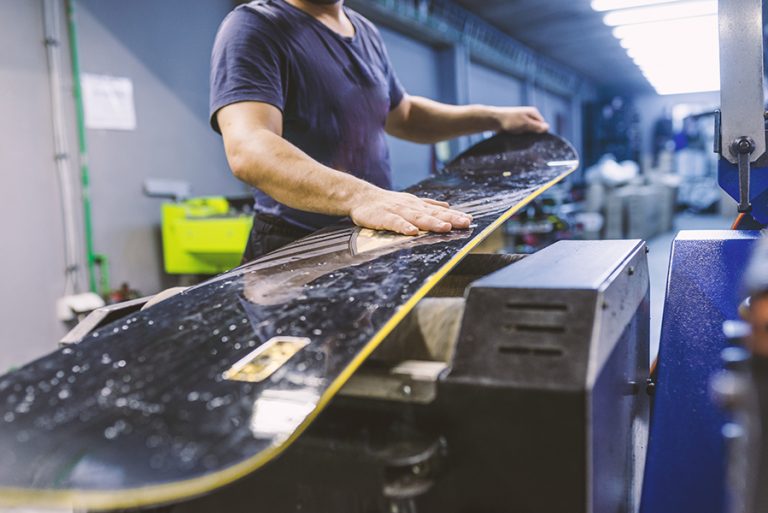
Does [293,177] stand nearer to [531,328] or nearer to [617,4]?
[531,328]

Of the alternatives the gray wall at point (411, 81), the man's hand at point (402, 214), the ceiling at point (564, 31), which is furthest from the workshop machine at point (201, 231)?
the ceiling at point (564, 31)

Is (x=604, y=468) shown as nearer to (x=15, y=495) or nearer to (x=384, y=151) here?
(x=15, y=495)

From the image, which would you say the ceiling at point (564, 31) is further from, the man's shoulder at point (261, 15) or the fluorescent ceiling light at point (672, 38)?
the man's shoulder at point (261, 15)

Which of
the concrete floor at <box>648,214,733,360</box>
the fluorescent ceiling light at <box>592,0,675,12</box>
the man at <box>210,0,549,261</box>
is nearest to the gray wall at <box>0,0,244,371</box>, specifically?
the man at <box>210,0,549,261</box>

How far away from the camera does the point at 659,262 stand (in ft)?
20.3

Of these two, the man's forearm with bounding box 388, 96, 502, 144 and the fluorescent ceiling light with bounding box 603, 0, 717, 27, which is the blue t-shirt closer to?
the man's forearm with bounding box 388, 96, 502, 144

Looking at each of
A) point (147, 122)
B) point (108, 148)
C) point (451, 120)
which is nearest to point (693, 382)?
point (451, 120)

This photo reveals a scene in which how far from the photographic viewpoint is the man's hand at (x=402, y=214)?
1008mm

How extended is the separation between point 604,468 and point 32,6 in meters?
3.38

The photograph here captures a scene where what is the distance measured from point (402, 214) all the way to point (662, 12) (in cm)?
650

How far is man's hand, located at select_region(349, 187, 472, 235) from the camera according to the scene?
1.01 meters

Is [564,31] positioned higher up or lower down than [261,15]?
higher up

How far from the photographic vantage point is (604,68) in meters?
10.9

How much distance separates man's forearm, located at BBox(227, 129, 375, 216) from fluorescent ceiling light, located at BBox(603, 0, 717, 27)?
583 cm
